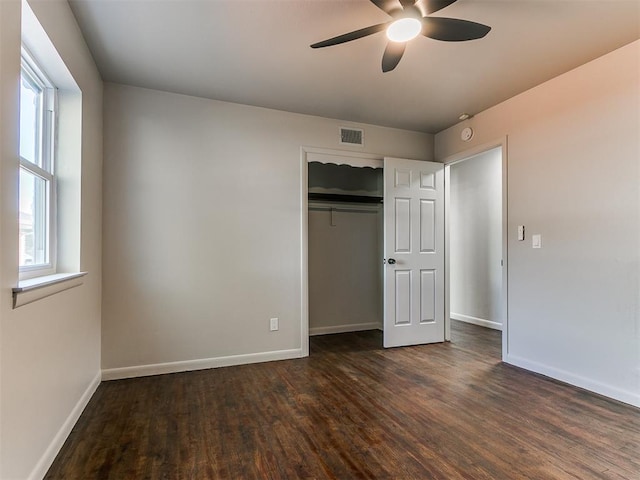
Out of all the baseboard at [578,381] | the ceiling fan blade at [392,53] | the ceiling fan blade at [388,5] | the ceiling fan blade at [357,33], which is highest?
the ceiling fan blade at [388,5]

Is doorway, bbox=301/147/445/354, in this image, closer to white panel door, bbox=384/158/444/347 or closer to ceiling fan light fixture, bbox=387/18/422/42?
white panel door, bbox=384/158/444/347

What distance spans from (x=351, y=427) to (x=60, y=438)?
63.8 inches

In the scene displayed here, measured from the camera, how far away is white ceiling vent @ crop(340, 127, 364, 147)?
12.3 feet

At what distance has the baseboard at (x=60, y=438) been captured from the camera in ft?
5.24

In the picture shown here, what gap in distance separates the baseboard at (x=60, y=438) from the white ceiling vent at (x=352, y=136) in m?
3.15

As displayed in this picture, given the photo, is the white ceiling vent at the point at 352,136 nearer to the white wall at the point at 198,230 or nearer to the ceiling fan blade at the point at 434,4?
the white wall at the point at 198,230

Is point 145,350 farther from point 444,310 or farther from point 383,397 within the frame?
point 444,310

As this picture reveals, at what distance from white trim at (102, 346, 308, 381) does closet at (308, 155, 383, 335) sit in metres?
1.05

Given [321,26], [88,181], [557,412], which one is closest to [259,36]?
[321,26]

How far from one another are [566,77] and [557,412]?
2.52 meters

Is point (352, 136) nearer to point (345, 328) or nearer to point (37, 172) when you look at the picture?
point (345, 328)

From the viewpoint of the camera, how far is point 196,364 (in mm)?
3104

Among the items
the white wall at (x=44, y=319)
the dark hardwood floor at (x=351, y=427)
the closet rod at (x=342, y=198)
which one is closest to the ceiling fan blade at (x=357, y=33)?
the white wall at (x=44, y=319)

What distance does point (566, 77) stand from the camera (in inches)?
108
